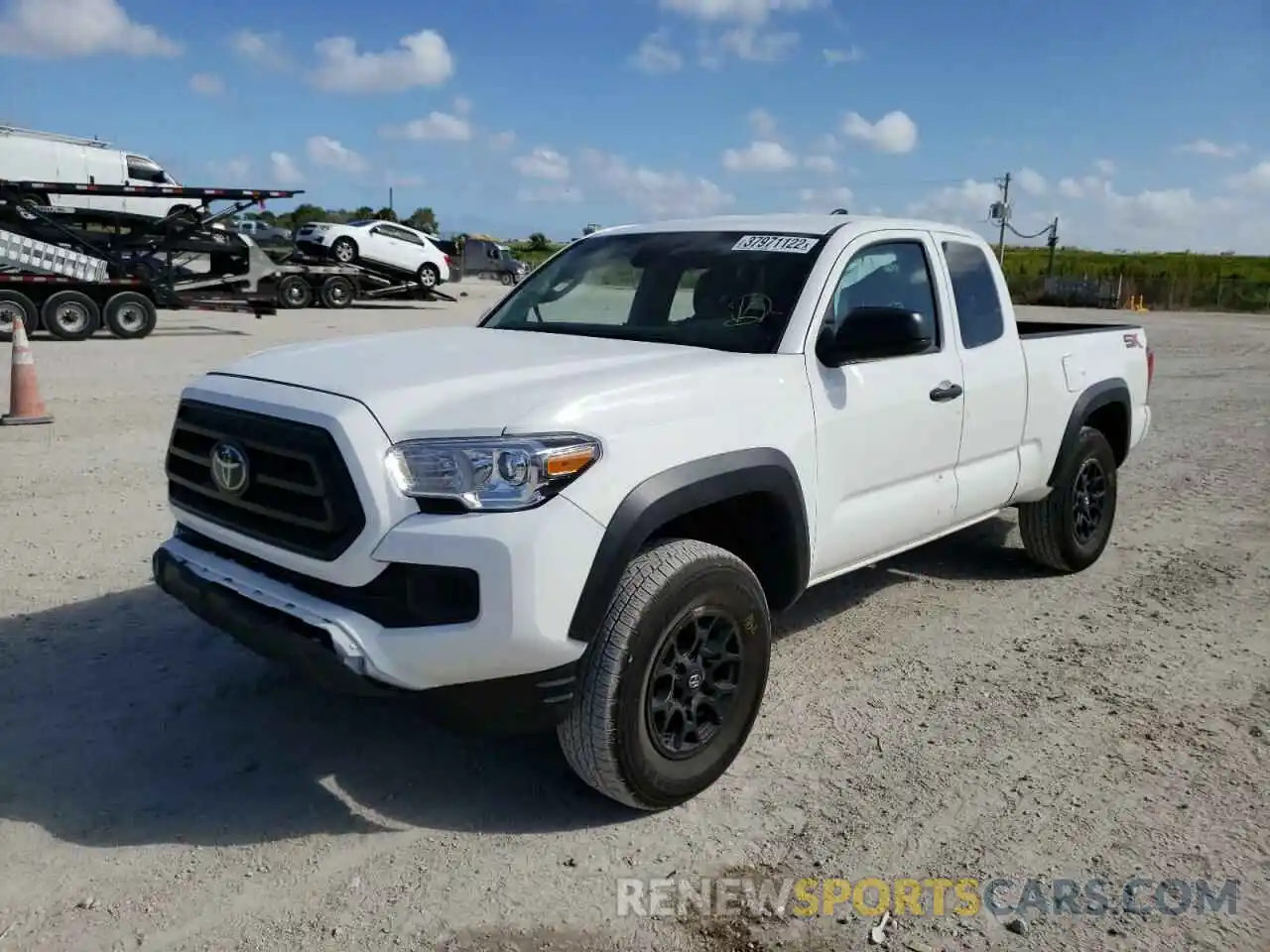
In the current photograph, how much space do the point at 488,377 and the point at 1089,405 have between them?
149 inches

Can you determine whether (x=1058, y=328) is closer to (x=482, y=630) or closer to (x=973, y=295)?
(x=973, y=295)

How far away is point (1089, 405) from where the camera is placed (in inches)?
223

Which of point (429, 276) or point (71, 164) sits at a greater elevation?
point (71, 164)

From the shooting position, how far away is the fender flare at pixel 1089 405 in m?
5.52

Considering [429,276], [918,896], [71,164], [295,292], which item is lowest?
[918,896]

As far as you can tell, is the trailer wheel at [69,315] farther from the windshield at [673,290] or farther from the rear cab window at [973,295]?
the rear cab window at [973,295]

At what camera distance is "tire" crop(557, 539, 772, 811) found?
120 inches

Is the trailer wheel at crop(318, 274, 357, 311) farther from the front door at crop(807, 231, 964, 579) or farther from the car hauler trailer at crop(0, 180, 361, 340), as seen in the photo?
the front door at crop(807, 231, 964, 579)

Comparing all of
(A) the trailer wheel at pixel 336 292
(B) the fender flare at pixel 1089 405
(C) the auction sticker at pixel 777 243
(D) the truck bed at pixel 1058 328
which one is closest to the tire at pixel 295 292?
(A) the trailer wheel at pixel 336 292

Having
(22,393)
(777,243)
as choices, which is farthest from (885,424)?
(22,393)

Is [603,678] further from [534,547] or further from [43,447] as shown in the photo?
[43,447]

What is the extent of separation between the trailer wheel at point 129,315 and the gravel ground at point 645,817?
522 inches

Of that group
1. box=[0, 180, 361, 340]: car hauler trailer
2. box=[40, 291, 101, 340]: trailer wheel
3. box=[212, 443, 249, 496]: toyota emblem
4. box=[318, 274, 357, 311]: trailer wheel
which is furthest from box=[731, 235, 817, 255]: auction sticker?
box=[318, 274, 357, 311]: trailer wheel

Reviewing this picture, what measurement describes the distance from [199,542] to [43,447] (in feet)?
18.4
